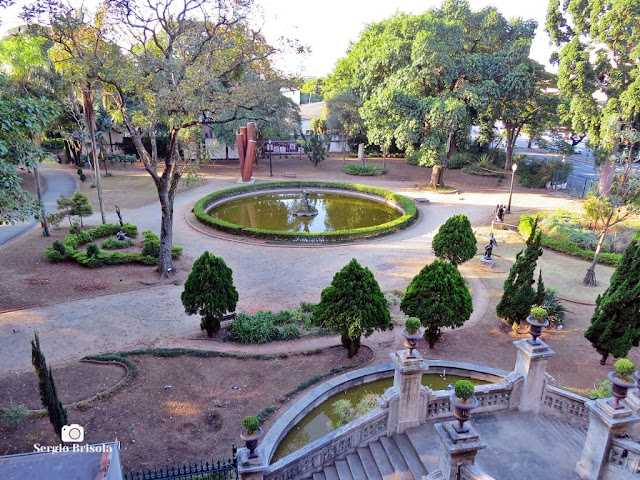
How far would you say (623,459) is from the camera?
6.91 meters

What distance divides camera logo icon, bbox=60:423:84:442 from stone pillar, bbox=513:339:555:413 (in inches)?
359

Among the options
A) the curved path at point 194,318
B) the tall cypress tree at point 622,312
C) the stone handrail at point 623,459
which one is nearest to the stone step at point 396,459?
the stone handrail at point 623,459

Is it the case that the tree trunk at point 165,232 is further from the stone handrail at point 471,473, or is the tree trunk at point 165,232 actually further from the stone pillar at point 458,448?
the stone handrail at point 471,473

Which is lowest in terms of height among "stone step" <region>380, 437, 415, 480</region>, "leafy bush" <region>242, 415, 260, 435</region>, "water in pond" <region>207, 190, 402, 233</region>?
"stone step" <region>380, 437, 415, 480</region>

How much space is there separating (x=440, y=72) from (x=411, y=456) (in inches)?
1186

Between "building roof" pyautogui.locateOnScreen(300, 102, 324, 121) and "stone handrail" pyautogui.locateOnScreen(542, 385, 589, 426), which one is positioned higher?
"building roof" pyautogui.locateOnScreen(300, 102, 324, 121)

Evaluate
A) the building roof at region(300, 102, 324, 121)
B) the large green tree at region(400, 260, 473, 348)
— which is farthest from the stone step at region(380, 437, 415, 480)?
the building roof at region(300, 102, 324, 121)

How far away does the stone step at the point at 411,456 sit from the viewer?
26.2 ft

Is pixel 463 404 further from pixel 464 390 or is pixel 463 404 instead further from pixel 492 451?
pixel 492 451

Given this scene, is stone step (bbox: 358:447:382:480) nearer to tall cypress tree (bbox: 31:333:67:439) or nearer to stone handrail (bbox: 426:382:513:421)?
stone handrail (bbox: 426:382:513:421)

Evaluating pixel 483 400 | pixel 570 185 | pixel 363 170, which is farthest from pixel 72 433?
pixel 570 185

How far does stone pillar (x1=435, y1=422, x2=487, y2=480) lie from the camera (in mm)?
6430

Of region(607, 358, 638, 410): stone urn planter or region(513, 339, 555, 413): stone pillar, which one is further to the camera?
region(513, 339, 555, 413): stone pillar

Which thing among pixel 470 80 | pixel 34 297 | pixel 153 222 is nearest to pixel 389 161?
pixel 470 80
